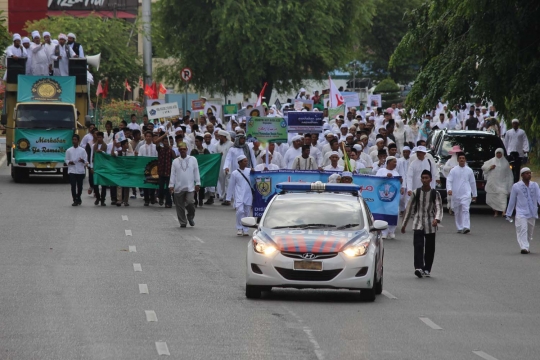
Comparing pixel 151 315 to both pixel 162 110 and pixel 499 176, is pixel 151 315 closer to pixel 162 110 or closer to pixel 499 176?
pixel 499 176

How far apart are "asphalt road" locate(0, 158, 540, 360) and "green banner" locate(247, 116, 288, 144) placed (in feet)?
26.5

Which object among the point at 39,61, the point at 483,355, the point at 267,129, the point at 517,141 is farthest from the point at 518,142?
the point at 483,355

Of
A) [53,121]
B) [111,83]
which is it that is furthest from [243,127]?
[111,83]

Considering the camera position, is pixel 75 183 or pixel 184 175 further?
pixel 75 183

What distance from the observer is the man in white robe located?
25.5 m

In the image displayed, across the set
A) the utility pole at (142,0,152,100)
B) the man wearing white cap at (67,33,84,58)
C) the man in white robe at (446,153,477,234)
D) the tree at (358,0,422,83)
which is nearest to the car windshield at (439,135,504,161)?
the man in white robe at (446,153,477,234)

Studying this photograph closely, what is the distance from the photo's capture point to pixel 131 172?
3094 cm

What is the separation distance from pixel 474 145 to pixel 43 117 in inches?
517

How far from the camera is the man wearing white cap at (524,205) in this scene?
2178 cm

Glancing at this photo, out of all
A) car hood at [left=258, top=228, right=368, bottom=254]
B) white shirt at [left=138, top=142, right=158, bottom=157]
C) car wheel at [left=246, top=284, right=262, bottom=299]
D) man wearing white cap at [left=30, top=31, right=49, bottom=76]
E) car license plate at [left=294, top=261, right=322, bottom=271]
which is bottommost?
car wheel at [left=246, top=284, right=262, bottom=299]

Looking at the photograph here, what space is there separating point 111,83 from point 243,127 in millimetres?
29674

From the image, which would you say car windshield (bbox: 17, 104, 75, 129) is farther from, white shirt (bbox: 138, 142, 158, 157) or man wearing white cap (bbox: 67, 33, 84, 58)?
white shirt (bbox: 138, 142, 158, 157)

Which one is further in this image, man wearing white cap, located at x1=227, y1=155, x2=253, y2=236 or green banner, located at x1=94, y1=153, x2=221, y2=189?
green banner, located at x1=94, y1=153, x2=221, y2=189

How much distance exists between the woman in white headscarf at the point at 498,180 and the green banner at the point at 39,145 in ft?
43.0
